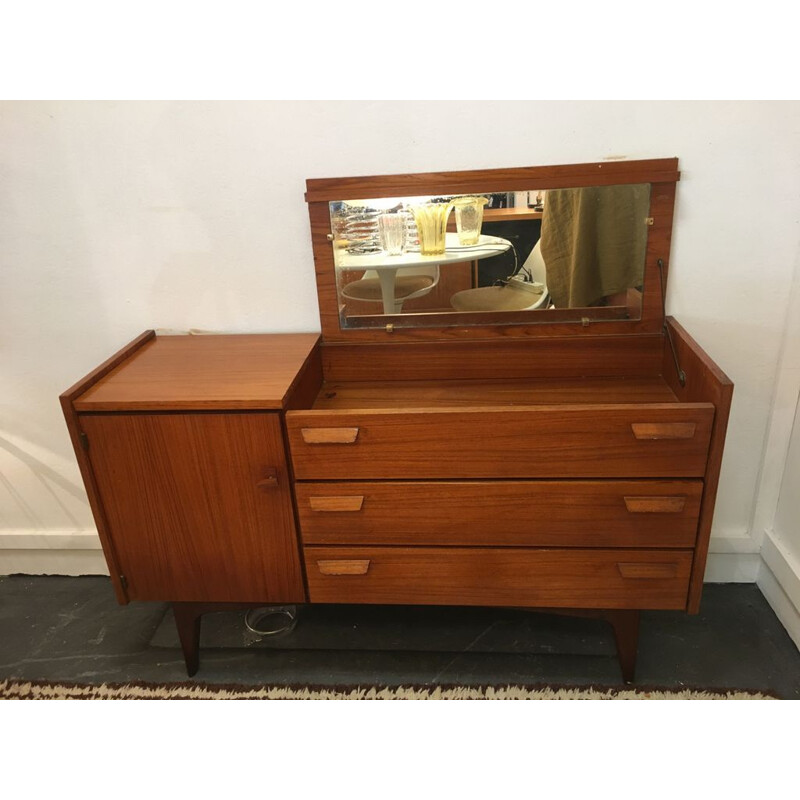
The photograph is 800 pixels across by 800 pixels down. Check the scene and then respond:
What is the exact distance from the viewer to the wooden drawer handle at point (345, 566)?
1303 millimetres

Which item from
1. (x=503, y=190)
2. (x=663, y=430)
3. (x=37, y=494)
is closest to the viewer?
(x=663, y=430)

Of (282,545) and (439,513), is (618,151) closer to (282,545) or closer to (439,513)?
(439,513)

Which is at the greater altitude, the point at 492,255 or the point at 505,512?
the point at 492,255

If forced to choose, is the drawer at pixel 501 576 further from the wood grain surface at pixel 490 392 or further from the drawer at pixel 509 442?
the wood grain surface at pixel 490 392

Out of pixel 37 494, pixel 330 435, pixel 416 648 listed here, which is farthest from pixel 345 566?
pixel 37 494

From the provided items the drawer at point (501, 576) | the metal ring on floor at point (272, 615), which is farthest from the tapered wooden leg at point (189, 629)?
the drawer at point (501, 576)

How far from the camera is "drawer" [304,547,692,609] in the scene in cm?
125

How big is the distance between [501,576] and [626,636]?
343 millimetres

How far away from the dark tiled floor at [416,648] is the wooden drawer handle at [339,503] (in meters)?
0.51

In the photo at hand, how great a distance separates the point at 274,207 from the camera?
1.45 metres

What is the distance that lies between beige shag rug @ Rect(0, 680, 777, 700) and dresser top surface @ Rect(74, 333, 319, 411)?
73 centimetres

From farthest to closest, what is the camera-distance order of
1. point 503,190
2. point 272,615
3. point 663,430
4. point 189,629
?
1. point 272,615
2. point 189,629
3. point 503,190
4. point 663,430

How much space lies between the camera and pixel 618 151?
1.34 m

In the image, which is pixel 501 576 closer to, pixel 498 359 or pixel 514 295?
pixel 498 359
